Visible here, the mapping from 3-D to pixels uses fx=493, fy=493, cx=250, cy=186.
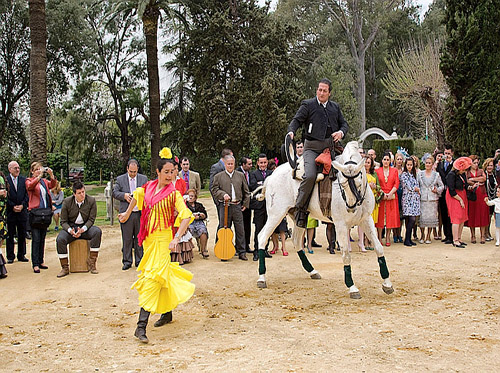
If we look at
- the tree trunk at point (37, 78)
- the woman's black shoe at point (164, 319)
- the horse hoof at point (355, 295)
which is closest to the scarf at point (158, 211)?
the woman's black shoe at point (164, 319)

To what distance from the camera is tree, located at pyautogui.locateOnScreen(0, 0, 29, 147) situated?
2667cm

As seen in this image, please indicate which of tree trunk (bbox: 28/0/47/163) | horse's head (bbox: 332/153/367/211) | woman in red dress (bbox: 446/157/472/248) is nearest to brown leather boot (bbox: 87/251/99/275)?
horse's head (bbox: 332/153/367/211)

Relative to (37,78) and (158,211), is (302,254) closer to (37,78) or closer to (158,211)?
(158,211)

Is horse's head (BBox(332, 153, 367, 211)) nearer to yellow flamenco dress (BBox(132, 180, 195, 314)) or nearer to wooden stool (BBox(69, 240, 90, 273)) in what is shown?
yellow flamenco dress (BBox(132, 180, 195, 314))

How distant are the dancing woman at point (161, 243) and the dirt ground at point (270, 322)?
446mm

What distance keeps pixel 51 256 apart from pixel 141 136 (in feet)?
81.3

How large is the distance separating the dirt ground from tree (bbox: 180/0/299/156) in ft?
66.4

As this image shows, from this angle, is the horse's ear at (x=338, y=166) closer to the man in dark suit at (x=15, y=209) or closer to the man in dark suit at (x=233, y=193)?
the man in dark suit at (x=233, y=193)

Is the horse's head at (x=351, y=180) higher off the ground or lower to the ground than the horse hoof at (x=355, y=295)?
higher

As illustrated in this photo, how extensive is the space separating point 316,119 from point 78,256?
5227 millimetres

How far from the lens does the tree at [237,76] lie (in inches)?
1155

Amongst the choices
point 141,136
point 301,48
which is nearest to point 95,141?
point 141,136

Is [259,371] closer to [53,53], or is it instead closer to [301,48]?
[53,53]

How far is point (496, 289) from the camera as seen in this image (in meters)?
7.57
